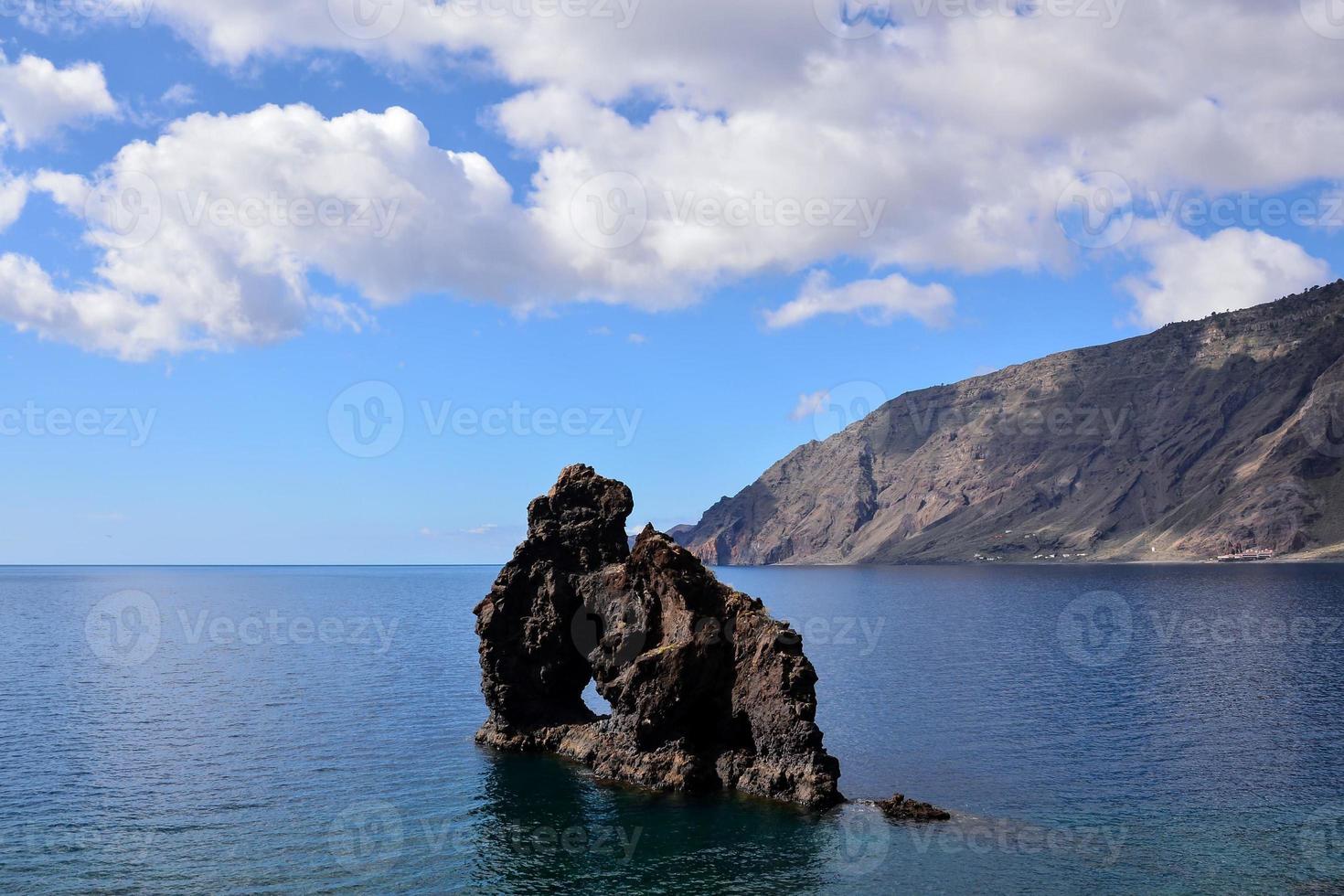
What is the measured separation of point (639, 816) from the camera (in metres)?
51.2

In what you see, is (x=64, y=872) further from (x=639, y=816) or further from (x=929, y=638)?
(x=929, y=638)

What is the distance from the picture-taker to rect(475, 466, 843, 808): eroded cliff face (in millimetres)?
55125

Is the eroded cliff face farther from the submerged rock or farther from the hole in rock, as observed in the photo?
the hole in rock

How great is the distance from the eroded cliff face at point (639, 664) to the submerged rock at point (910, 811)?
3141 millimetres

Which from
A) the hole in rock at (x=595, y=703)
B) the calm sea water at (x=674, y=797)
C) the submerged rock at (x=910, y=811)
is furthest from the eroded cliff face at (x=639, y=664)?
the hole in rock at (x=595, y=703)

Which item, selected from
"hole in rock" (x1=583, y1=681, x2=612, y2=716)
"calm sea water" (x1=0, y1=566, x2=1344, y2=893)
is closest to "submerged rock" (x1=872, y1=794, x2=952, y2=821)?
"calm sea water" (x1=0, y1=566, x2=1344, y2=893)

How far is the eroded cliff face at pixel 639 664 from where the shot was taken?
5512 cm

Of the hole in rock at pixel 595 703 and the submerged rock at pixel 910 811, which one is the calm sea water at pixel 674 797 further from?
the hole in rock at pixel 595 703

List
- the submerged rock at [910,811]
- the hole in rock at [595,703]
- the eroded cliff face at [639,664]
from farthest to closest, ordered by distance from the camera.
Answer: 1. the hole in rock at [595,703]
2. the eroded cliff face at [639,664]
3. the submerged rock at [910,811]

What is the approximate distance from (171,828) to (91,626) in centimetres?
14127

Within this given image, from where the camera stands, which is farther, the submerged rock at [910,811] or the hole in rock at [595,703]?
the hole in rock at [595,703]

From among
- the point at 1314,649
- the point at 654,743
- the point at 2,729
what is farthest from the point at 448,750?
the point at 1314,649

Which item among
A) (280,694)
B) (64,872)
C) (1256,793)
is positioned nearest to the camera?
(64,872)

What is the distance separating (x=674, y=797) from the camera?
54.3 meters
